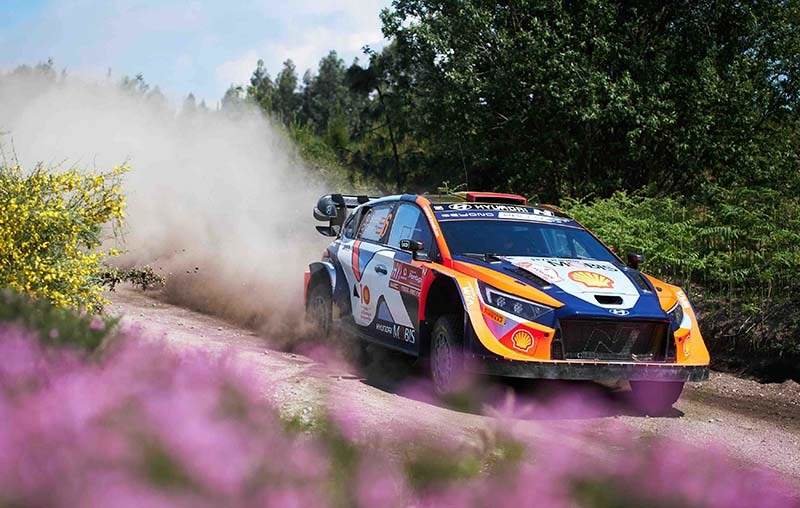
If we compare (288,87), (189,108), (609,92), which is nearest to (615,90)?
(609,92)

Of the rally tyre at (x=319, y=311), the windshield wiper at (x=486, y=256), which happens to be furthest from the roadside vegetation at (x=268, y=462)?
the rally tyre at (x=319, y=311)

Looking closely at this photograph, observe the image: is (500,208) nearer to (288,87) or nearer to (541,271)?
(541,271)

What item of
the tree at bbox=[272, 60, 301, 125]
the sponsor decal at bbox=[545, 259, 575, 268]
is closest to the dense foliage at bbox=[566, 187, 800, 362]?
the sponsor decal at bbox=[545, 259, 575, 268]

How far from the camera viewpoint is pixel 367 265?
33.5 ft

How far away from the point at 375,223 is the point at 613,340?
3.41m

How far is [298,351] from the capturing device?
11367 mm

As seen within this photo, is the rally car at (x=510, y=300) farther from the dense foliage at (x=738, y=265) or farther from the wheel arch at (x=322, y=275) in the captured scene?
the dense foliage at (x=738, y=265)

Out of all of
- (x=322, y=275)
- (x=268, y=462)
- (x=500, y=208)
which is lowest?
(x=322, y=275)

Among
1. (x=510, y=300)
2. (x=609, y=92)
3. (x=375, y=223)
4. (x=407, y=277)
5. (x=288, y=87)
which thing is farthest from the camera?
(x=288, y=87)

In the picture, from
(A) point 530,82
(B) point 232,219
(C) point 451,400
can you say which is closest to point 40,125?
(B) point 232,219

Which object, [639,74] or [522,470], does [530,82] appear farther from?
[522,470]

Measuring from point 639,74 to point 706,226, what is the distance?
43.9ft

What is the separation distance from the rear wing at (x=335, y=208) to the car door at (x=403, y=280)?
2.64 m

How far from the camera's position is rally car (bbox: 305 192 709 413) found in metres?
7.92
